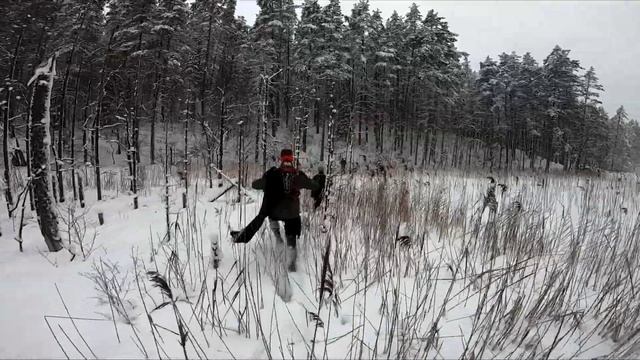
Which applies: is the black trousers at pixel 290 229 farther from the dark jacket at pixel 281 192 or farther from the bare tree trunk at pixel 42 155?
the bare tree trunk at pixel 42 155

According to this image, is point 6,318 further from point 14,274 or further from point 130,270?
point 14,274

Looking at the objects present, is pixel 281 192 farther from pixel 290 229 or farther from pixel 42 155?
pixel 42 155

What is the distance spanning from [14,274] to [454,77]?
38.3 metres

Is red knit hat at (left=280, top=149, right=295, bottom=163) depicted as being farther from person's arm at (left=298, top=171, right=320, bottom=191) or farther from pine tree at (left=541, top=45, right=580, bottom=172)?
pine tree at (left=541, top=45, right=580, bottom=172)

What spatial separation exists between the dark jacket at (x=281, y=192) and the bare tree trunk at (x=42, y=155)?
126 inches

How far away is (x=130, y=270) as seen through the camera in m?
3.76

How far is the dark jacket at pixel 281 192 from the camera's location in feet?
12.2

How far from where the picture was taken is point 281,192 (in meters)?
3.79

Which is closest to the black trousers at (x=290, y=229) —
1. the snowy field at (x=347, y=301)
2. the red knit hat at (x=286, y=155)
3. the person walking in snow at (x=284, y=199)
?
the person walking in snow at (x=284, y=199)

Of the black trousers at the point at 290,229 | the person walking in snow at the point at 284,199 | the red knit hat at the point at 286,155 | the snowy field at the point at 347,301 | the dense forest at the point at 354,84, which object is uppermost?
the dense forest at the point at 354,84

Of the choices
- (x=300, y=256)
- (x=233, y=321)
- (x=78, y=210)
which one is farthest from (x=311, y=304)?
(x=78, y=210)

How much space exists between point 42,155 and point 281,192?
3656 mm

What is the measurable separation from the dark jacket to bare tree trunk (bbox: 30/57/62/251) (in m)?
3.20

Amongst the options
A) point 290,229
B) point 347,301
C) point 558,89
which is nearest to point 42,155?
point 290,229
